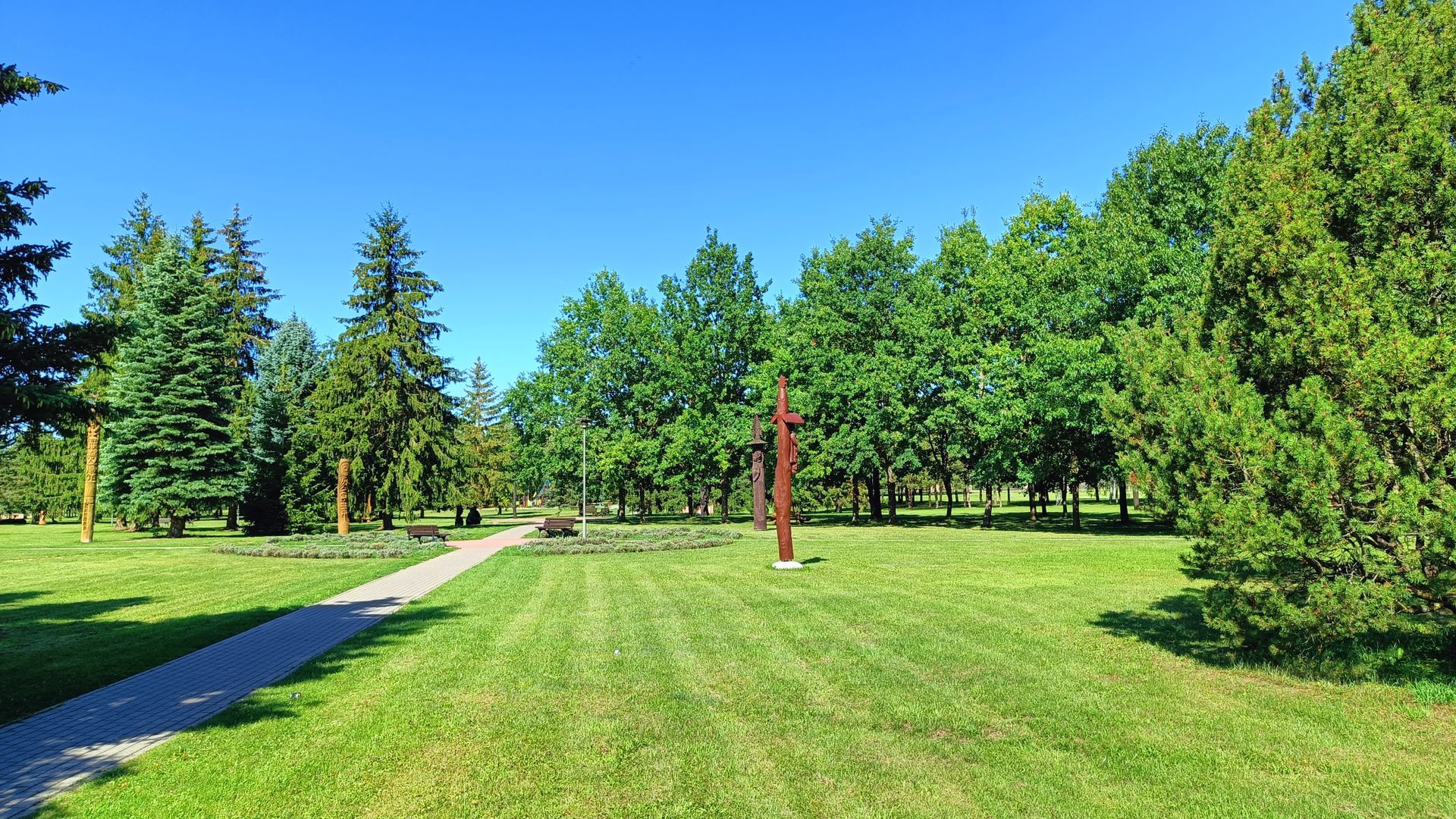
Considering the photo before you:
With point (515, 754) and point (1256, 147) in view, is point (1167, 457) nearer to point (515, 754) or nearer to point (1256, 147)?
point (1256, 147)

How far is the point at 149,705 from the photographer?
23.1 feet

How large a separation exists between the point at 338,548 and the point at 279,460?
17158 millimetres

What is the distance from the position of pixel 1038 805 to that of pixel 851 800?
119 centimetres

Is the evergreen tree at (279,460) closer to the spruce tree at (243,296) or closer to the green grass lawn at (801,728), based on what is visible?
the spruce tree at (243,296)

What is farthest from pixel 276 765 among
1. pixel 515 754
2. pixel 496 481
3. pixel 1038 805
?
pixel 496 481

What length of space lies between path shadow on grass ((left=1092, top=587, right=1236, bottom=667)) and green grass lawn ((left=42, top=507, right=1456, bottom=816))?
0.06 meters


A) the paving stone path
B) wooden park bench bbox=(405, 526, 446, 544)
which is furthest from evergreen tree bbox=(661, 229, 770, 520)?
the paving stone path

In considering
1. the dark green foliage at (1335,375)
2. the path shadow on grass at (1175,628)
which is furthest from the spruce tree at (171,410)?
the dark green foliage at (1335,375)

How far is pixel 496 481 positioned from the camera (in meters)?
69.5

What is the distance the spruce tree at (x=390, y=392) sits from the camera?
121ft

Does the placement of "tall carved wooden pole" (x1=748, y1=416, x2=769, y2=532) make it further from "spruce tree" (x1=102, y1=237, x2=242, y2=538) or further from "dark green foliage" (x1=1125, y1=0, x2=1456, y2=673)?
"dark green foliage" (x1=1125, y1=0, x2=1456, y2=673)

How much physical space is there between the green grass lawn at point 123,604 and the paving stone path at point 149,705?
17.8 inches

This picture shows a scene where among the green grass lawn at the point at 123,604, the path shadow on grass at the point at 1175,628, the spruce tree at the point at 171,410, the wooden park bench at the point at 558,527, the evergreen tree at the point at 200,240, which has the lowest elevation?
the path shadow on grass at the point at 1175,628

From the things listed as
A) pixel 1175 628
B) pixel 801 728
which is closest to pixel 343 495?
pixel 801 728
